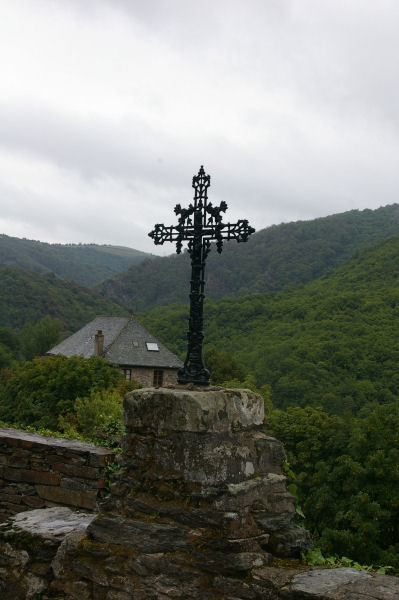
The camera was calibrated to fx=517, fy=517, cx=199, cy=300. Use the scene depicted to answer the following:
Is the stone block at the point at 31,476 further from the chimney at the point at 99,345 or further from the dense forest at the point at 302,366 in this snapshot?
the chimney at the point at 99,345

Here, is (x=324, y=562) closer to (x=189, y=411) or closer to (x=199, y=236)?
(x=189, y=411)

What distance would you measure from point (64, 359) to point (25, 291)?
2510 inches

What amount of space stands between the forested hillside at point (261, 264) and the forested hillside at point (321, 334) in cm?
2188

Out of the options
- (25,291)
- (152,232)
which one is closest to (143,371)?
(152,232)

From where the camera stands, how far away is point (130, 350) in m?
33.7

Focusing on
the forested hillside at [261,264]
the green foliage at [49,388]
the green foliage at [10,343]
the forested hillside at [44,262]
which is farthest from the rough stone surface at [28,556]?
the forested hillside at [44,262]

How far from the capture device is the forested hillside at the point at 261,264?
320 ft

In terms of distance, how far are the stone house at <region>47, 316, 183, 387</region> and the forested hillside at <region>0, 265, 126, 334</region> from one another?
3889 cm

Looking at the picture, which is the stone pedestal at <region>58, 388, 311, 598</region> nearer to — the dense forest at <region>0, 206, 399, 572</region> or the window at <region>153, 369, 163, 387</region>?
the dense forest at <region>0, 206, 399, 572</region>

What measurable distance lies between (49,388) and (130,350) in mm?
12449

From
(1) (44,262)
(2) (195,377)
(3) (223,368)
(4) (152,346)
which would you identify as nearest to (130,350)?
(4) (152,346)

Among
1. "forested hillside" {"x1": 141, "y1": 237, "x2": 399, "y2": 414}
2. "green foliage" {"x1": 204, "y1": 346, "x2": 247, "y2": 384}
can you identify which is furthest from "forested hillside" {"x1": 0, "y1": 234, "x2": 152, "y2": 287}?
"green foliage" {"x1": 204, "y1": 346, "x2": 247, "y2": 384}

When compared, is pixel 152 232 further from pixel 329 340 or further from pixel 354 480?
pixel 329 340

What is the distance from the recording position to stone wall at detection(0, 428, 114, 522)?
20.7 ft
